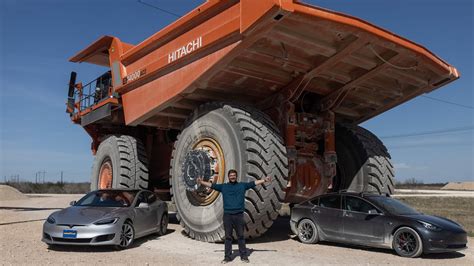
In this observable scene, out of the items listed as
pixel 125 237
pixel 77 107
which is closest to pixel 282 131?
pixel 125 237

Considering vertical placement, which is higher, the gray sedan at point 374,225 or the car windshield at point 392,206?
the car windshield at point 392,206

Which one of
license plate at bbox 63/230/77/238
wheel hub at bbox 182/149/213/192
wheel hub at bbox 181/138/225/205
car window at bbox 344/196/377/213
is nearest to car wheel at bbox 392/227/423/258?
car window at bbox 344/196/377/213

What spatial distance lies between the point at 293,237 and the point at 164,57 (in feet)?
17.1

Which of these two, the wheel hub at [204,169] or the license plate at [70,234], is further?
the wheel hub at [204,169]

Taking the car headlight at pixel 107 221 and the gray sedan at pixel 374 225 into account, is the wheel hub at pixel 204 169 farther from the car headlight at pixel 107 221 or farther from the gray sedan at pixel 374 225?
the gray sedan at pixel 374 225

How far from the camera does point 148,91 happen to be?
11.1m

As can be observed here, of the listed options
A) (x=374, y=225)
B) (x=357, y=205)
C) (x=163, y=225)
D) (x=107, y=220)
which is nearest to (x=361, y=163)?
(x=357, y=205)

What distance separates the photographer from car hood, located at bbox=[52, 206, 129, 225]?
865 centimetres

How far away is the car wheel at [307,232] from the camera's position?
10031 millimetres

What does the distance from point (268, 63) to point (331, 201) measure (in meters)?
3.38

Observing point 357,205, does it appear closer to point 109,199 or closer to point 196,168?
point 196,168

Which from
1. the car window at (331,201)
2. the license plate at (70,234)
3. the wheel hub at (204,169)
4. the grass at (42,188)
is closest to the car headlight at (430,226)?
the car window at (331,201)

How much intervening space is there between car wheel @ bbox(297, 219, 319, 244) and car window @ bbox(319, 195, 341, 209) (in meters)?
0.49

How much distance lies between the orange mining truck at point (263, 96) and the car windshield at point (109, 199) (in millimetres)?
1123
